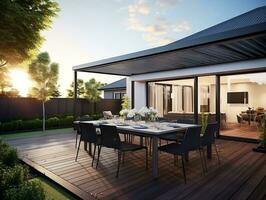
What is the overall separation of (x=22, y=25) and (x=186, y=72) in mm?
5755

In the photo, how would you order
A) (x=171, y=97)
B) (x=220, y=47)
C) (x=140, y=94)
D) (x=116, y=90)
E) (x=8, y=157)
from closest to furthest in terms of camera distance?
(x=8, y=157), (x=220, y=47), (x=140, y=94), (x=171, y=97), (x=116, y=90)

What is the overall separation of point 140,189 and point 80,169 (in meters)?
1.42

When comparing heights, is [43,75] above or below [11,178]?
above

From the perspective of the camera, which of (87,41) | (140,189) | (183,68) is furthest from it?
(87,41)

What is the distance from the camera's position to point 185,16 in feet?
27.8

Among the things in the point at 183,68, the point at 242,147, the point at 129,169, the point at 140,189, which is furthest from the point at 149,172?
the point at 183,68

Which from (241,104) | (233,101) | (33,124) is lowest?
(33,124)

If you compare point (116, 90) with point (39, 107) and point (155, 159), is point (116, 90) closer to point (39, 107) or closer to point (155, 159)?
point (39, 107)

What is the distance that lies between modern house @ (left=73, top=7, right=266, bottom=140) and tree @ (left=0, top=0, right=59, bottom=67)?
88.3 inches

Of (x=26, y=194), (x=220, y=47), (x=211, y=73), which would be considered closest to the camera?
(x=26, y=194)

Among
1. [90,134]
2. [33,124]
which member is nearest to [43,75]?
[33,124]

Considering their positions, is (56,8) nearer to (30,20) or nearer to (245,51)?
(30,20)

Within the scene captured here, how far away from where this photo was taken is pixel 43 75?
343 inches

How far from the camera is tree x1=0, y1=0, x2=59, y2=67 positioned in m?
3.22
